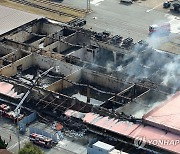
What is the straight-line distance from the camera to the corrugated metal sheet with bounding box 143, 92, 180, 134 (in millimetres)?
73562

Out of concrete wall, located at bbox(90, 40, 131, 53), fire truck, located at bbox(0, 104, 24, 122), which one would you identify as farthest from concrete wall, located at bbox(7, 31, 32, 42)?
fire truck, located at bbox(0, 104, 24, 122)

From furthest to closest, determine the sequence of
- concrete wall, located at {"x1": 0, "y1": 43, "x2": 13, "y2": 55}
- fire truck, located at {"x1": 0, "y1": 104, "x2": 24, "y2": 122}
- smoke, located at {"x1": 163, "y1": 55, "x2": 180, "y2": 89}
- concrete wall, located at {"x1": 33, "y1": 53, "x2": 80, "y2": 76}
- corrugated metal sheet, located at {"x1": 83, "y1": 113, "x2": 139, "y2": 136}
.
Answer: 1. concrete wall, located at {"x1": 0, "y1": 43, "x2": 13, "y2": 55}
2. concrete wall, located at {"x1": 33, "y1": 53, "x2": 80, "y2": 76}
3. smoke, located at {"x1": 163, "y1": 55, "x2": 180, "y2": 89}
4. fire truck, located at {"x1": 0, "y1": 104, "x2": 24, "y2": 122}
5. corrugated metal sheet, located at {"x1": 83, "y1": 113, "x2": 139, "y2": 136}

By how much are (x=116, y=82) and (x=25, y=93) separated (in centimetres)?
1307

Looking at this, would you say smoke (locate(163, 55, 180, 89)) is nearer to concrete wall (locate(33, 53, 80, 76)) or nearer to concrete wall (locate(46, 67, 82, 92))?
concrete wall (locate(46, 67, 82, 92))

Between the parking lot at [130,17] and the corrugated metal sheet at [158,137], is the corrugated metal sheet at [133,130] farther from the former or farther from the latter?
the parking lot at [130,17]

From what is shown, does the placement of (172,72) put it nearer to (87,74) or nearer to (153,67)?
(153,67)

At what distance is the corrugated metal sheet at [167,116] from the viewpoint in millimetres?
73562

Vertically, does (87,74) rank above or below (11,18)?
below

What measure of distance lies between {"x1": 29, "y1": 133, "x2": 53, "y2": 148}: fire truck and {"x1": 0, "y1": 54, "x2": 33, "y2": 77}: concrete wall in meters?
16.7

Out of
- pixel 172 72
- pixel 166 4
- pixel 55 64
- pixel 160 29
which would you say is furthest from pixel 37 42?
pixel 166 4

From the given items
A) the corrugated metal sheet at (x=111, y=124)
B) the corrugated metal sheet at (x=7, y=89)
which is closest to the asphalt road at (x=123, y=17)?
the corrugated metal sheet at (x=7, y=89)

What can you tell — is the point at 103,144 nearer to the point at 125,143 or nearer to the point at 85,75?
the point at 125,143

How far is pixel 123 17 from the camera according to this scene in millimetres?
118188

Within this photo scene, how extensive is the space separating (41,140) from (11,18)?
37423mm
